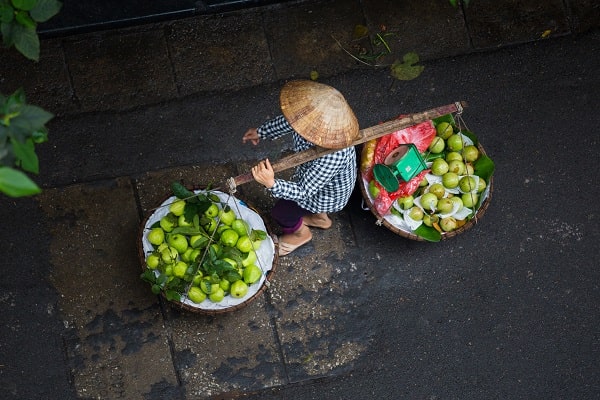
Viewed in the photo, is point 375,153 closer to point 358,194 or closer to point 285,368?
point 358,194

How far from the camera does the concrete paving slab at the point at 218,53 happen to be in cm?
495

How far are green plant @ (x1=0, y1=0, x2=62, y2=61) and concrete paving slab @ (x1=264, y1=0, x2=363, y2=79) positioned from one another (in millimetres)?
2287

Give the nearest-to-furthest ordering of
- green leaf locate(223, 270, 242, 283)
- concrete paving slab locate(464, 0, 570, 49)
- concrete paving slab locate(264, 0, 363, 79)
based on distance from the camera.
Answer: green leaf locate(223, 270, 242, 283) → concrete paving slab locate(264, 0, 363, 79) → concrete paving slab locate(464, 0, 570, 49)

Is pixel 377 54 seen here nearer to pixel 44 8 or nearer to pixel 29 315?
pixel 44 8

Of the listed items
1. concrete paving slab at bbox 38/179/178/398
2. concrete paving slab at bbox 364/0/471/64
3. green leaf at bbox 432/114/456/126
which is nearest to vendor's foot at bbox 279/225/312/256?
Answer: concrete paving slab at bbox 38/179/178/398

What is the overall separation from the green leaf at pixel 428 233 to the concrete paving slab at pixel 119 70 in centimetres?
199

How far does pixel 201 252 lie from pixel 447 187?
1.64m

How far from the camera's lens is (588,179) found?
203 inches

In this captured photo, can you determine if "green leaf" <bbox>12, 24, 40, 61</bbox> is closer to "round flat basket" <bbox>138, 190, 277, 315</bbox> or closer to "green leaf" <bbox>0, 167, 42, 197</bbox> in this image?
"green leaf" <bbox>0, 167, 42, 197</bbox>

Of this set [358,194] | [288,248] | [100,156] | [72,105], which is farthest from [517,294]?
[72,105]

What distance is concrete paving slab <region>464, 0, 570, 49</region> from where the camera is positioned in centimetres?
521

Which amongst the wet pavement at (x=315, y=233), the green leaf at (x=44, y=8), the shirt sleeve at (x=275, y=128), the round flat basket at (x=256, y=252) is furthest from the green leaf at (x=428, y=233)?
the green leaf at (x=44, y=8)

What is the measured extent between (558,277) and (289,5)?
9.32 ft

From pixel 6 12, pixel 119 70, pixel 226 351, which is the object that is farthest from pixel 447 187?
pixel 6 12
